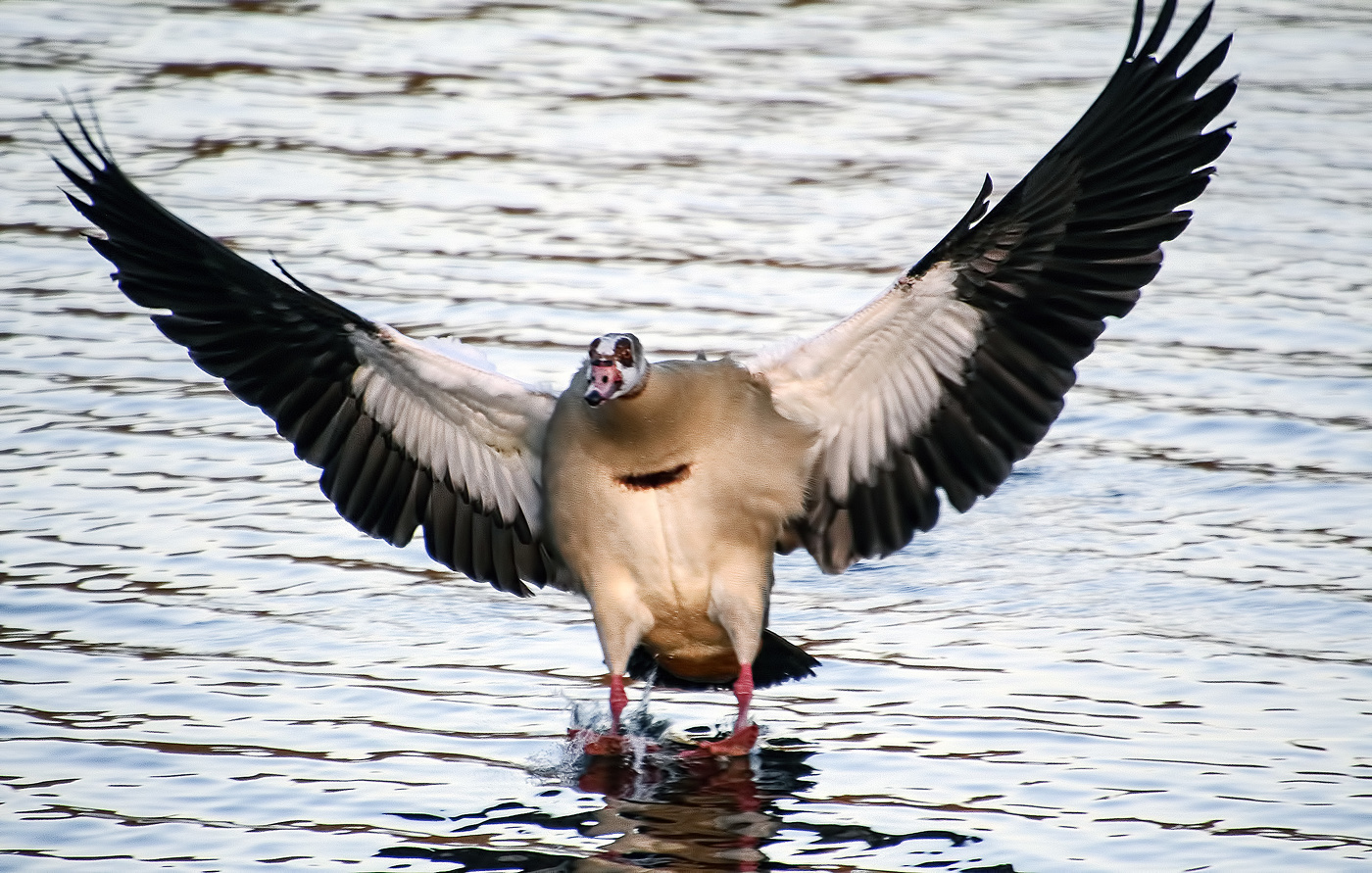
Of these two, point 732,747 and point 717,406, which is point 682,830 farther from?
point 717,406

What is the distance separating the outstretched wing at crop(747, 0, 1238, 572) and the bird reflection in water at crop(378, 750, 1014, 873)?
1.13 metres

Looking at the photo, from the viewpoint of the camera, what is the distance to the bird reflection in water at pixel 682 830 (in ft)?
20.1

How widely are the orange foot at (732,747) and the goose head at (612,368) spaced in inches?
50.3

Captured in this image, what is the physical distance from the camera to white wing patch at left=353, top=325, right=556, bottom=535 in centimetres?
744

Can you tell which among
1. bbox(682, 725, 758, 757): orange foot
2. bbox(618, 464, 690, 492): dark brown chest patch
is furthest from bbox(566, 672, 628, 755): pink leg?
bbox(618, 464, 690, 492): dark brown chest patch

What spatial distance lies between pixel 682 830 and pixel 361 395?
88.8 inches

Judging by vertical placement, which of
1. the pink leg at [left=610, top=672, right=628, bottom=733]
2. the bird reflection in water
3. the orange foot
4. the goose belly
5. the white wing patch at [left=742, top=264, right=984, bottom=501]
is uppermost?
the white wing patch at [left=742, top=264, right=984, bottom=501]

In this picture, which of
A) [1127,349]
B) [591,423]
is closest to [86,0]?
[1127,349]

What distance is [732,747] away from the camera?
7.10 m

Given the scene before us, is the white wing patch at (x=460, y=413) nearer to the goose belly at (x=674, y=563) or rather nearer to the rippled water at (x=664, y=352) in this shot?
the goose belly at (x=674, y=563)

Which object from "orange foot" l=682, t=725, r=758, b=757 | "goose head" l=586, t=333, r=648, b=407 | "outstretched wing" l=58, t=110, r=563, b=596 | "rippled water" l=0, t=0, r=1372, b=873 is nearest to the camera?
"rippled water" l=0, t=0, r=1372, b=873

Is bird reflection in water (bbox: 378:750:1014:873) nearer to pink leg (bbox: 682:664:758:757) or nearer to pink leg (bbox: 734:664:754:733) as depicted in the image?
pink leg (bbox: 682:664:758:757)

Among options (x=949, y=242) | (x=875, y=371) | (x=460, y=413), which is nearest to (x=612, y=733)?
(x=460, y=413)

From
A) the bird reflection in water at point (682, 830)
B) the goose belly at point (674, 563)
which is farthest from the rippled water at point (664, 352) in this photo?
the goose belly at point (674, 563)
